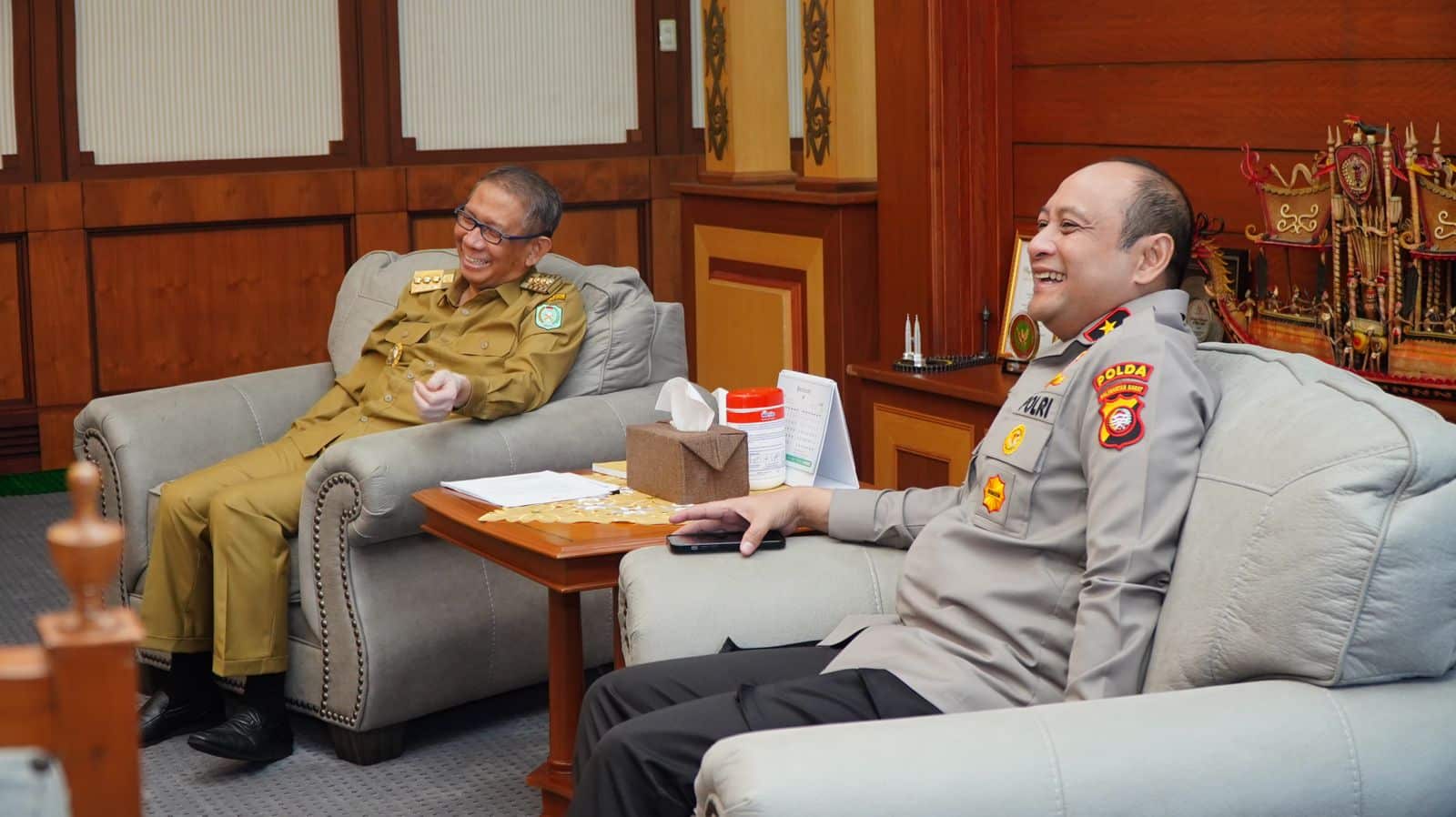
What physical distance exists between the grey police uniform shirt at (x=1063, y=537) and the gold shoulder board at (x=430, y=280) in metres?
1.61

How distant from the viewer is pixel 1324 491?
1.62 meters

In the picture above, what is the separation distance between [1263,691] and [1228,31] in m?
1.82

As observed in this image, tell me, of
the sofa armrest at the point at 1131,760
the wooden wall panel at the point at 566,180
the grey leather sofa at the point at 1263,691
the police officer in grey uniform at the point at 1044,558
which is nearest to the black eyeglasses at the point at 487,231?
the police officer in grey uniform at the point at 1044,558

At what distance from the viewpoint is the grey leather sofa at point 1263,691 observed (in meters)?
1.46

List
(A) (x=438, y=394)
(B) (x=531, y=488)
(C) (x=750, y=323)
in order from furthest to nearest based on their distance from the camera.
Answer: (C) (x=750, y=323) < (A) (x=438, y=394) < (B) (x=531, y=488)

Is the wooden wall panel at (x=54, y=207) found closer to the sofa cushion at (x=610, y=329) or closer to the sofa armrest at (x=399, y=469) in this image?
the sofa cushion at (x=610, y=329)

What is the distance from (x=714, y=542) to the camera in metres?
2.28

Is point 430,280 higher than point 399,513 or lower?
higher

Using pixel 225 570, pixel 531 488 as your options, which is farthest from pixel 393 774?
pixel 531 488

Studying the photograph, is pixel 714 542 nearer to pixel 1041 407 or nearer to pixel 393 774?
pixel 1041 407

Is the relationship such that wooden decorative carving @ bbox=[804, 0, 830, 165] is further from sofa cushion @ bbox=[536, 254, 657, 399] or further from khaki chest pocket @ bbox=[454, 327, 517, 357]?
khaki chest pocket @ bbox=[454, 327, 517, 357]

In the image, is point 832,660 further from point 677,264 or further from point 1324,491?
point 677,264

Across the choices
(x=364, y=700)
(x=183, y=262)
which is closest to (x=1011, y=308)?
(x=364, y=700)

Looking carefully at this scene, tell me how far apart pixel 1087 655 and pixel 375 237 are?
4688 mm
